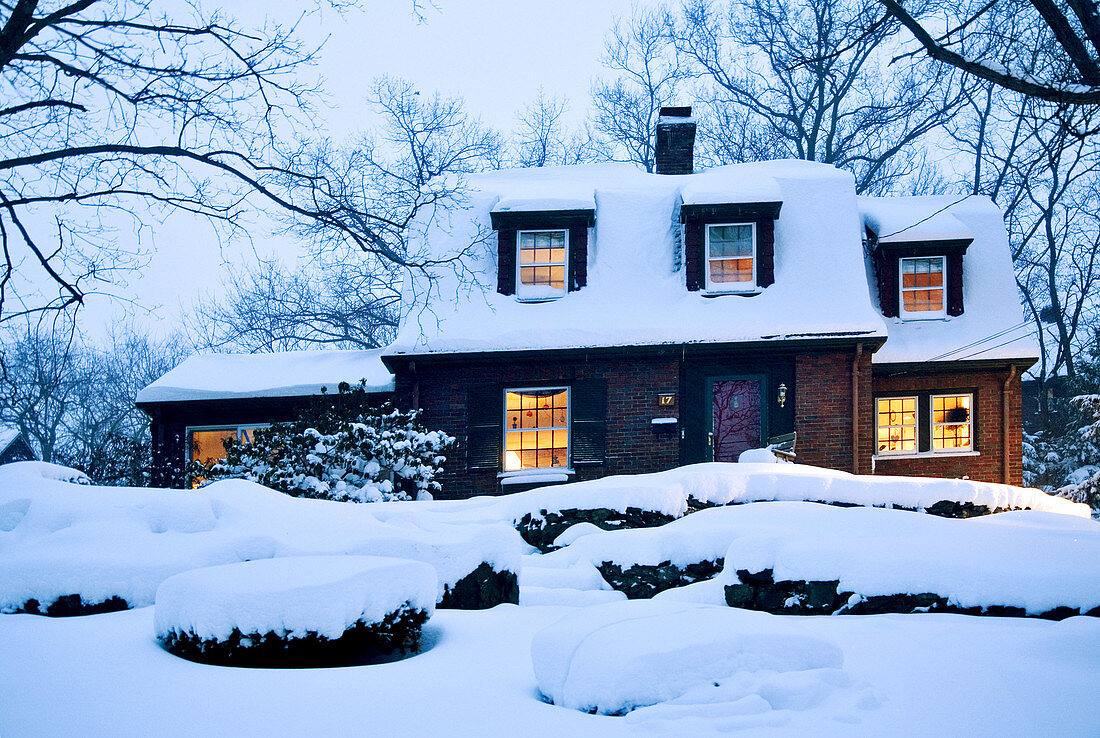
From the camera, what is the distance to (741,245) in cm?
1484

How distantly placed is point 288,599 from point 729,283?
12028 millimetres

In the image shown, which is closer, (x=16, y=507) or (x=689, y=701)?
(x=689, y=701)

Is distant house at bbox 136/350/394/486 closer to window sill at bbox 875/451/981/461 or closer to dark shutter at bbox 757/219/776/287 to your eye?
dark shutter at bbox 757/219/776/287

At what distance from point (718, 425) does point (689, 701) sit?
38.6 ft

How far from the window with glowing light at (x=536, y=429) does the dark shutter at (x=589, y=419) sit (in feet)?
1.20

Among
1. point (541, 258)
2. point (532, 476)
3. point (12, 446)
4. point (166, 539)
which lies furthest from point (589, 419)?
point (12, 446)

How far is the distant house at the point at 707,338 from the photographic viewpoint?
13.7 meters

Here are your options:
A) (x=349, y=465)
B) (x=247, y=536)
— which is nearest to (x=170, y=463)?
(x=349, y=465)

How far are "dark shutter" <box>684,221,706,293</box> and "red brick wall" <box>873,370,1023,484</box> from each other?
3.91 m

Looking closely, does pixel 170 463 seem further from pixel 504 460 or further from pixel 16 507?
pixel 16 507

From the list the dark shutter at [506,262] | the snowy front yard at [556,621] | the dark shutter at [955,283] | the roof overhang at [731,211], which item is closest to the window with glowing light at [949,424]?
the dark shutter at [955,283]

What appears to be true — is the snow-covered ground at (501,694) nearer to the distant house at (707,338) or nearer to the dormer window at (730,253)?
the distant house at (707,338)

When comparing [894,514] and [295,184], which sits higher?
[295,184]

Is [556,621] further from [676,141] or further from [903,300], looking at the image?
[676,141]
